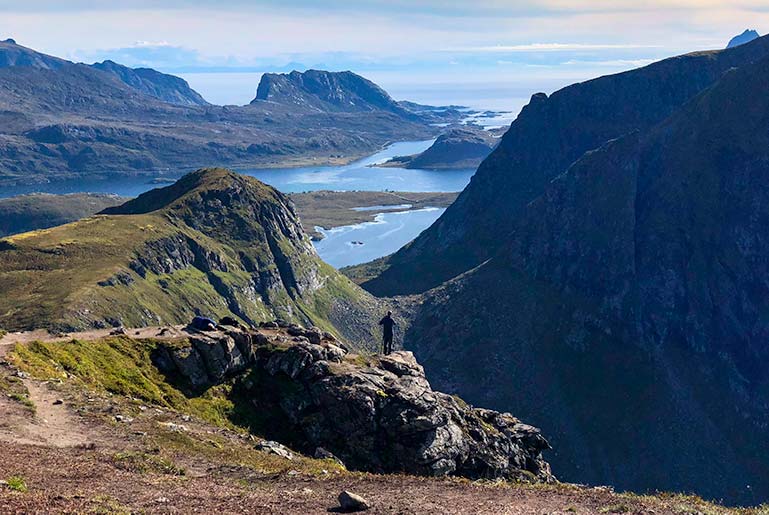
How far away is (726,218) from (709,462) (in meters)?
64.1

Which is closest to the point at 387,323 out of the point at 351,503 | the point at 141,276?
the point at 351,503

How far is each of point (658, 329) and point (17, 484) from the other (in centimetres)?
16219

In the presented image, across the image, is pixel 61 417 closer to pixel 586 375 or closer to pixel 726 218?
pixel 586 375

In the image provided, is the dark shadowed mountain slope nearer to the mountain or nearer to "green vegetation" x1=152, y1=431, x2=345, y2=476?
the mountain

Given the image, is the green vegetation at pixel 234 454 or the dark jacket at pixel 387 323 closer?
the green vegetation at pixel 234 454

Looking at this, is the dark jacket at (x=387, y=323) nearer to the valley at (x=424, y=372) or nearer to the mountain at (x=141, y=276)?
the valley at (x=424, y=372)

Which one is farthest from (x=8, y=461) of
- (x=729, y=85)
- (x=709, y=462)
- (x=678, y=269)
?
(x=729, y=85)

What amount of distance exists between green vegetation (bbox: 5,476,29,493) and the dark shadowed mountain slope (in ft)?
409

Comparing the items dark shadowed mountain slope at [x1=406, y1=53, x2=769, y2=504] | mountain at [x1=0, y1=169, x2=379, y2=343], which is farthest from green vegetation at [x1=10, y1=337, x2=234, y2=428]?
dark shadowed mountain slope at [x1=406, y1=53, x2=769, y2=504]

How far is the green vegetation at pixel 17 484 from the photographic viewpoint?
110 feet

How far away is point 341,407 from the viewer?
2564 inches

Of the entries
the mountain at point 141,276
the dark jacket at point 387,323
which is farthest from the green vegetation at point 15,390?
the mountain at point 141,276

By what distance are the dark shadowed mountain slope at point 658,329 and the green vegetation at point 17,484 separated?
124800mm

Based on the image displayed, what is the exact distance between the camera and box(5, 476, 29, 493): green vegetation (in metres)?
33.7
